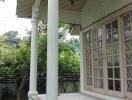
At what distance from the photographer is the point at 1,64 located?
395 inches

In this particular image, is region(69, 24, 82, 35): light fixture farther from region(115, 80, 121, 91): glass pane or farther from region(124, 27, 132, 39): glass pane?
region(115, 80, 121, 91): glass pane

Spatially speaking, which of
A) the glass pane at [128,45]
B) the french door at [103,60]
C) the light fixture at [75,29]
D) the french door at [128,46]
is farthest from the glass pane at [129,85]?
the light fixture at [75,29]

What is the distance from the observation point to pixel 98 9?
5.85m

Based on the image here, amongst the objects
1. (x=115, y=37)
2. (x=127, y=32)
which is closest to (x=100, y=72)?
(x=115, y=37)

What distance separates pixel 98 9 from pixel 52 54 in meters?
3.10

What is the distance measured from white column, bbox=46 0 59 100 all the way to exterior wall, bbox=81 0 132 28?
75.5 inches

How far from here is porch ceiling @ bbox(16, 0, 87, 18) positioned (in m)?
6.12

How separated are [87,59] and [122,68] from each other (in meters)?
2.05

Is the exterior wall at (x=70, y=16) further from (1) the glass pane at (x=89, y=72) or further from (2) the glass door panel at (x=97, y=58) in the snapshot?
(1) the glass pane at (x=89, y=72)

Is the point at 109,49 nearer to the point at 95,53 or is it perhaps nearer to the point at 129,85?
the point at 95,53

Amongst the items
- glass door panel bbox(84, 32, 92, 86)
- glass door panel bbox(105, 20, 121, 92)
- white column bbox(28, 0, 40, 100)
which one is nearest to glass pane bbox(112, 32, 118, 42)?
glass door panel bbox(105, 20, 121, 92)

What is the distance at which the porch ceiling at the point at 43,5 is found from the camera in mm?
6122

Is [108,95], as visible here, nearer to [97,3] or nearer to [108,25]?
[108,25]

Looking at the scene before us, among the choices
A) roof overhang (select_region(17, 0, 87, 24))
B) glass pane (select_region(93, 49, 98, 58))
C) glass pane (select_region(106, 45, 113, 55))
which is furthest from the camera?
roof overhang (select_region(17, 0, 87, 24))
